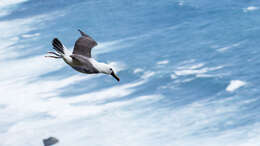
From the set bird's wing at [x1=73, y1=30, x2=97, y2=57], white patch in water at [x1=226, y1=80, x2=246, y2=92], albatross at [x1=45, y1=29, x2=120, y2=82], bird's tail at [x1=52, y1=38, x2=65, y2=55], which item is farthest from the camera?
white patch in water at [x1=226, y1=80, x2=246, y2=92]

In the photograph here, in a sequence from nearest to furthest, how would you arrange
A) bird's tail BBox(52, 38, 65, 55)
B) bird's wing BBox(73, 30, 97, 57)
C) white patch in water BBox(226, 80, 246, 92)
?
bird's tail BBox(52, 38, 65, 55), bird's wing BBox(73, 30, 97, 57), white patch in water BBox(226, 80, 246, 92)

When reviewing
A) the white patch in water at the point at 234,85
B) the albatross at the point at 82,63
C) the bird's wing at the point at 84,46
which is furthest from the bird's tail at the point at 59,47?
the white patch in water at the point at 234,85

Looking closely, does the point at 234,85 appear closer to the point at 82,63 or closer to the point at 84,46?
the point at 84,46

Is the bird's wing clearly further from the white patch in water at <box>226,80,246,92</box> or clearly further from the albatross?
the white patch in water at <box>226,80,246,92</box>

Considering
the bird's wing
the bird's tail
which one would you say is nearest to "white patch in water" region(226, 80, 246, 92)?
the bird's wing

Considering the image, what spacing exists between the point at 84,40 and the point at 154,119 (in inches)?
6250

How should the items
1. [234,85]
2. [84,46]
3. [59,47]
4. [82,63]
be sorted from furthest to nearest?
[234,85]
[84,46]
[59,47]
[82,63]

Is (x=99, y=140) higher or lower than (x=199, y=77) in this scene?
lower

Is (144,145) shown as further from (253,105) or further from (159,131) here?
(253,105)

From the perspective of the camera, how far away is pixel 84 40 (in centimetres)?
3102

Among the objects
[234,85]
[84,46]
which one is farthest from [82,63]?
[234,85]

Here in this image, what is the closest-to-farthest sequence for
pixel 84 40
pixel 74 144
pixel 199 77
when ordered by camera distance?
pixel 84 40 < pixel 74 144 < pixel 199 77

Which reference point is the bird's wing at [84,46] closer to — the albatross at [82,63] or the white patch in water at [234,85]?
the albatross at [82,63]

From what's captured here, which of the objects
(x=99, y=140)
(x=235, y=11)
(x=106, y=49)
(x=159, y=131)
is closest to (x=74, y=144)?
(x=99, y=140)
